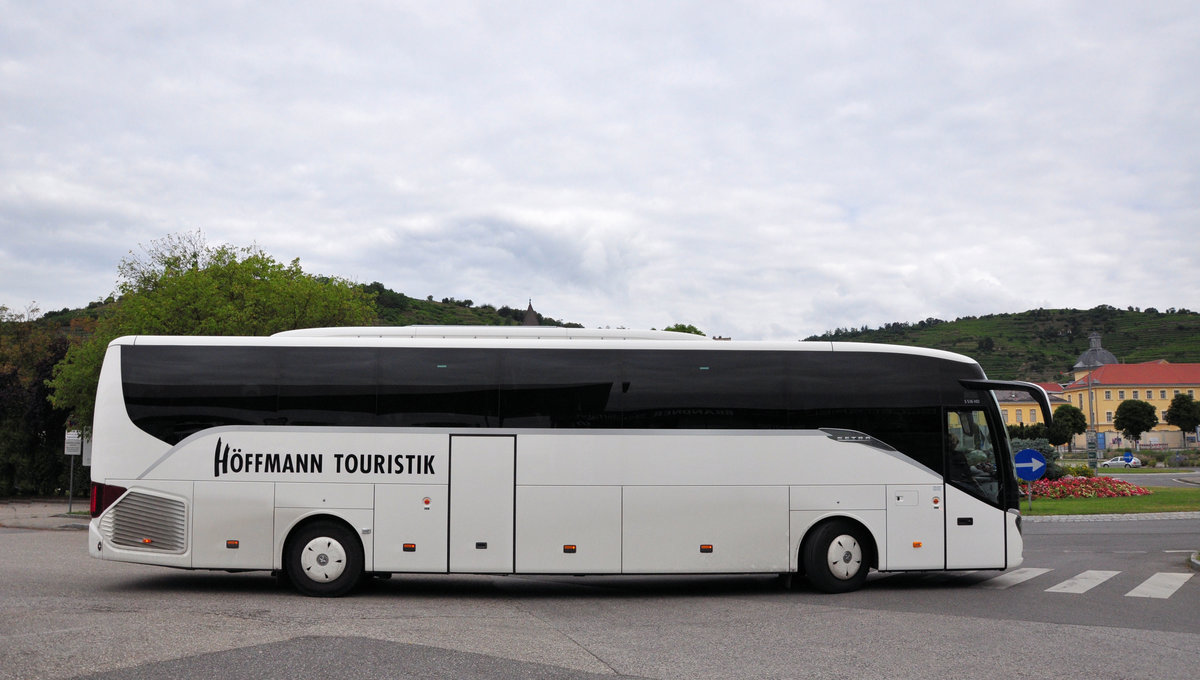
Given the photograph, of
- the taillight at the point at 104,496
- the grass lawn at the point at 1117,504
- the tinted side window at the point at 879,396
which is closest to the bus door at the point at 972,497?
the tinted side window at the point at 879,396

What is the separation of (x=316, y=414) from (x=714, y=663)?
6398 mm

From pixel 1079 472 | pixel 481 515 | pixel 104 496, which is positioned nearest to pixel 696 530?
pixel 481 515

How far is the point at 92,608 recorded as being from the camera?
10.6 metres

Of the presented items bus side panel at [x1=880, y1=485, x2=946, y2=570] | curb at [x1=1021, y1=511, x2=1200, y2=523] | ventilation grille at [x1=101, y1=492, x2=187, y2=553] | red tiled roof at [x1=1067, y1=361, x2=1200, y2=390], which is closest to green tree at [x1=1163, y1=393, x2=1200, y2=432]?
red tiled roof at [x1=1067, y1=361, x2=1200, y2=390]

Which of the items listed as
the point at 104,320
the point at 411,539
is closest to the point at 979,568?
the point at 411,539

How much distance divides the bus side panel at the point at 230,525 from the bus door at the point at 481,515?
238cm

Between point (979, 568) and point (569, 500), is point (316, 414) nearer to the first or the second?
point (569, 500)

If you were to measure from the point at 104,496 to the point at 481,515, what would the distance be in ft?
15.9

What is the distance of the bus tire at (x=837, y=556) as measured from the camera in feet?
40.3

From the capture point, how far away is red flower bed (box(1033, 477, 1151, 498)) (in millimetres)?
32188

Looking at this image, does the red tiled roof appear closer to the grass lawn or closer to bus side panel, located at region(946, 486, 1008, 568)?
the grass lawn

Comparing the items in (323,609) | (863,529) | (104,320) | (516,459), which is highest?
(104,320)

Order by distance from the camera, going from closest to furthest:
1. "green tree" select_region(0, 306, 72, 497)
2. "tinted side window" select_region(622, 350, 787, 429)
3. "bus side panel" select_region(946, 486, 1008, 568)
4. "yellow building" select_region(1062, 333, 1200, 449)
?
"tinted side window" select_region(622, 350, 787, 429) → "bus side panel" select_region(946, 486, 1008, 568) → "green tree" select_region(0, 306, 72, 497) → "yellow building" select_region(1062, 333, 1200, 449)

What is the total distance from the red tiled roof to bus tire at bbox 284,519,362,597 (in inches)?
5225
